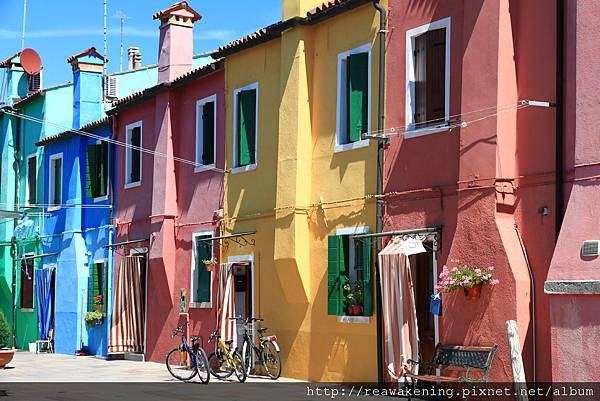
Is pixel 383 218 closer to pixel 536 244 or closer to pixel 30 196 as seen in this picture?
pixel 536 244

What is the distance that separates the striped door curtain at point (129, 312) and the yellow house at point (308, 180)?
487cm

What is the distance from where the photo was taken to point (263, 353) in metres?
20.4

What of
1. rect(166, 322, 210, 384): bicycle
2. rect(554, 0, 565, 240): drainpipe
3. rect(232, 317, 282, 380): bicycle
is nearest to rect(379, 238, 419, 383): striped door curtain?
rect(554, 0, 565, 240): drainpipe

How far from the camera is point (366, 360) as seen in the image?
18.1m

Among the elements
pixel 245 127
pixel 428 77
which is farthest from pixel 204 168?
pixel 428 77

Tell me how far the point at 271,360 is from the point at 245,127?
4.95 m

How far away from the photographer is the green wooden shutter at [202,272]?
23.6m

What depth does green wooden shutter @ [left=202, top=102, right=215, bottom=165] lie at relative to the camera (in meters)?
23.8

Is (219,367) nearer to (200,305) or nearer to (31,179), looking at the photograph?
(200,305)

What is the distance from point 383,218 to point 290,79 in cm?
378

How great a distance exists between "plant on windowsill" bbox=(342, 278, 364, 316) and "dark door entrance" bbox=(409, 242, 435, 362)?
3.13 feet

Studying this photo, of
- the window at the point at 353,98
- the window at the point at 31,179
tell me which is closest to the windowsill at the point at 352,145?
the window at the point at 353,98

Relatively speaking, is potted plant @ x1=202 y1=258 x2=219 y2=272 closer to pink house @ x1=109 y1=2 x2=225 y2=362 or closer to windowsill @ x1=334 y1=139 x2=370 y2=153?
pink house @ x1=109 y1=2 x2=225 y2=362

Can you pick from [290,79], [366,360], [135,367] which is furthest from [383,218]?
[135,367]
